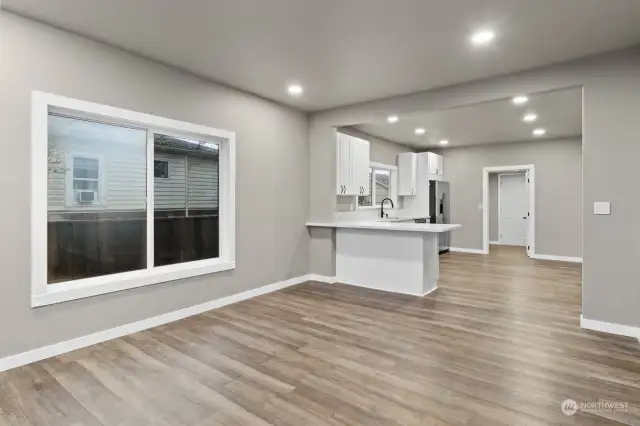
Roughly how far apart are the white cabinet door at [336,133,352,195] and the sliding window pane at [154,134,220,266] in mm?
1950

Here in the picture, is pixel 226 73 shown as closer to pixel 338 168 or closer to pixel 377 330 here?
pixel 338 168

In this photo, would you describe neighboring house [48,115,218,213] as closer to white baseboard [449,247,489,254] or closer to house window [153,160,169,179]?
house window [153,160,169,179]

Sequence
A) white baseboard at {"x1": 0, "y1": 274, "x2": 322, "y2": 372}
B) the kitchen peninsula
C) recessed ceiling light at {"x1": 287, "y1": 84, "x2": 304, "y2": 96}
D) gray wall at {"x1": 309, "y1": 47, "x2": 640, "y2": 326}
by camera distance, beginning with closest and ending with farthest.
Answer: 1. white baseboard at {"x1": 0, "y1": 274, "x2": 322, "y2": 372}
2. gray wall at {"x1": 309, "y1": 47, "x2": 640, "y2": 326}
3. recessed ceiling light at {"x1": 287, "y1": 84, "x2": 304, "y2": 96}
4. the kitchen peninsula

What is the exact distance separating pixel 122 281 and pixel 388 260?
3282 millimetres

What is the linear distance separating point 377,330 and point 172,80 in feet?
10.8

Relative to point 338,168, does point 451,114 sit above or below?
above

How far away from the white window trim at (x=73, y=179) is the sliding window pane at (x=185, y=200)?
0.48 m

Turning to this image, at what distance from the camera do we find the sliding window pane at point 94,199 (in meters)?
3.10

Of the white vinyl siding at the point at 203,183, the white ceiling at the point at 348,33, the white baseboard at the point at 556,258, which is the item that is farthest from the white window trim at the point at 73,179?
the white baseboard at the point at 556,258

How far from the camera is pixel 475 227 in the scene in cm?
863

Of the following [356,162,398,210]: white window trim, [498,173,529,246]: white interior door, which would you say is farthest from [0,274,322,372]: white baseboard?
[498,173,529,246]: white interior door

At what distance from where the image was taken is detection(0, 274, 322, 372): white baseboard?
2.65 meters

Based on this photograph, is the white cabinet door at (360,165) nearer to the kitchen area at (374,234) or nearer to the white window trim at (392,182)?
the kitchen area at (374,234)

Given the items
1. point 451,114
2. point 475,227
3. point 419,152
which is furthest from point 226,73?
point 475,227
